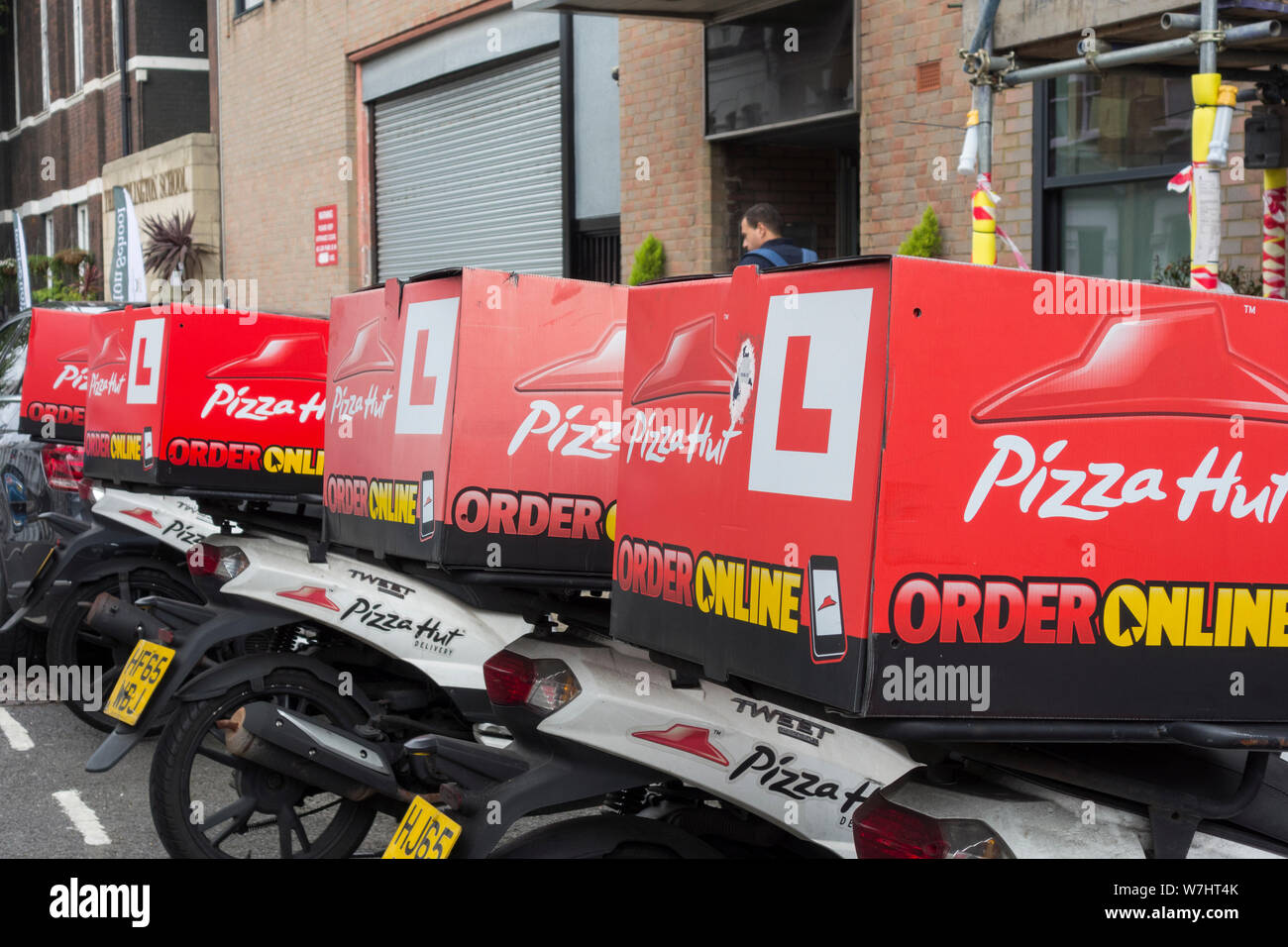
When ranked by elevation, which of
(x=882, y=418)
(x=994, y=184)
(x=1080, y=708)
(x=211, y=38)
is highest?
(x=211, y=38)

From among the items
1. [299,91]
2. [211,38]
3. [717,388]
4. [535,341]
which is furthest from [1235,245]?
[211,38]

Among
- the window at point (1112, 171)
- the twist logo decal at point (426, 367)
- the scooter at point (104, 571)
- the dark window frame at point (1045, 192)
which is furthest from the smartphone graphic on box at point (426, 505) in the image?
the dark window frame at point (1045, 192)

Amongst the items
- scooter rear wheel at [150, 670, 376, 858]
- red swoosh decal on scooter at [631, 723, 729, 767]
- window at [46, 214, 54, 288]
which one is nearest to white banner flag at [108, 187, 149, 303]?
scooter rear wheel at [150, 670, 376, 858]

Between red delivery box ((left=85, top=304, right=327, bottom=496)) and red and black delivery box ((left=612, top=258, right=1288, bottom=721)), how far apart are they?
3.86 meters

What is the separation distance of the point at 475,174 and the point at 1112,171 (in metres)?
10.2

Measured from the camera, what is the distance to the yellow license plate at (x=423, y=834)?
370 centimetres

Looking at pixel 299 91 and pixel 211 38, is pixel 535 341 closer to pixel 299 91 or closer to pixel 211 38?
pixel 299 91

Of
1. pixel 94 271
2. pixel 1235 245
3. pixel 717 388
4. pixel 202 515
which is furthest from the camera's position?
pixel 94 271

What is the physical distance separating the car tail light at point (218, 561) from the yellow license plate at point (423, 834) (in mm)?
1979

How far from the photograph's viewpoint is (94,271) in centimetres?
3641

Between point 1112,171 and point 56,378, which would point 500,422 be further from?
point 1112,171

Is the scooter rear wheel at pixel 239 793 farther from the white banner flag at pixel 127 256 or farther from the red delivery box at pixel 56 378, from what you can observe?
the white banner flag at pixel 127 256

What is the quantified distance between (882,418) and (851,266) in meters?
0.33

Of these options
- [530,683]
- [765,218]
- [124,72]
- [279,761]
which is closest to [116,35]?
[124,72]
